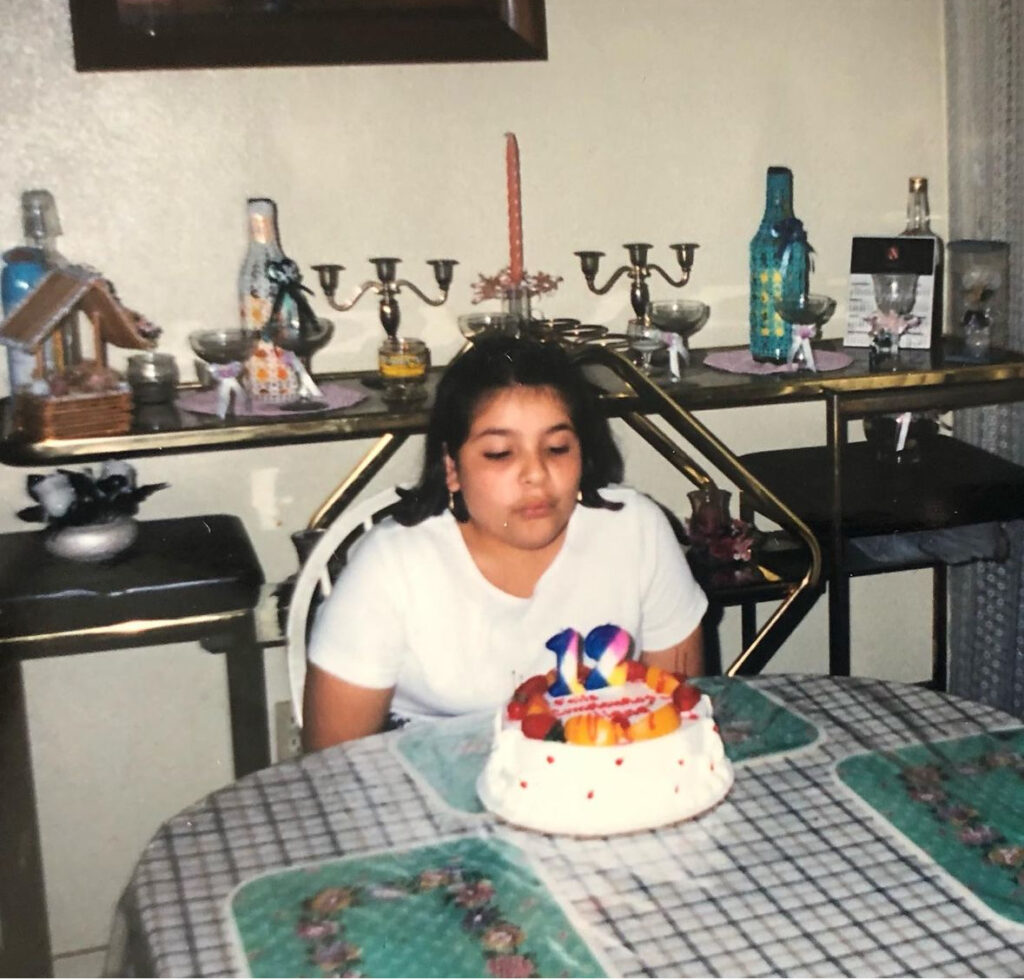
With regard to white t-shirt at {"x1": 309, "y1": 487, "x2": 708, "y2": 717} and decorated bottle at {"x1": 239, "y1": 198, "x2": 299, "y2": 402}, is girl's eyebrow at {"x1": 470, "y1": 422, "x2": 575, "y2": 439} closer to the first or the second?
white t-shirt at {"x1": 309, "y1": 487, "x2": 708, "y2": 717}

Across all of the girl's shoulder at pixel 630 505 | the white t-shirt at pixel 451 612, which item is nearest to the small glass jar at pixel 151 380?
the white t-shirt at pixel 451 612

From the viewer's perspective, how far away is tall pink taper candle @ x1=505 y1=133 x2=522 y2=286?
7.98 ft

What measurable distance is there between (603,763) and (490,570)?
517 millimetres

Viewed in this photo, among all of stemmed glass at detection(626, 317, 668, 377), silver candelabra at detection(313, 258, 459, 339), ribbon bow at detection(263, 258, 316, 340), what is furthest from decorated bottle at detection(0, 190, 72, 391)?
stemmed glass at detection(626, 317, 668, 377)

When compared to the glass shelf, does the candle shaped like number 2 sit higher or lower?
lower

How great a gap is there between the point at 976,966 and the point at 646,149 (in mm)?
1837

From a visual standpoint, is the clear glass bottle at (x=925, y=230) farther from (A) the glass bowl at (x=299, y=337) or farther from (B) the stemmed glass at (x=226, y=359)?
(B) the stemmed glass at (x=226, y=359)

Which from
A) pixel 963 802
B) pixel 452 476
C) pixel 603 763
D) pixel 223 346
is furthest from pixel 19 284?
pixel 963 802

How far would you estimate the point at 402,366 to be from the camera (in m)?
2.35

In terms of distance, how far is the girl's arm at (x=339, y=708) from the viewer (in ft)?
5.45

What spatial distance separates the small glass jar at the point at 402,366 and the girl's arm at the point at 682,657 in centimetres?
69

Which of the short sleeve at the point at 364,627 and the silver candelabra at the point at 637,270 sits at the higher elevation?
the silver candelabra at the point at 637,270

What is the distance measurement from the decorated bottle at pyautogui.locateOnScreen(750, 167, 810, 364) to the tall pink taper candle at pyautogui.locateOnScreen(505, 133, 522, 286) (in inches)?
17.4

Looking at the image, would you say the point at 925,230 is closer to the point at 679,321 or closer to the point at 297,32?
the point at 679,321
